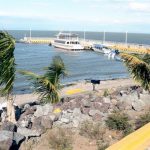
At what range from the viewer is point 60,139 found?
21.6 meters

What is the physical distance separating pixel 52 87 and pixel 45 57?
95.3 m

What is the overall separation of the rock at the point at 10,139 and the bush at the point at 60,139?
164 cm

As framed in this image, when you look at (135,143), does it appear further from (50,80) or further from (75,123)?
(75,123)

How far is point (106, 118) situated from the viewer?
25.3 metres

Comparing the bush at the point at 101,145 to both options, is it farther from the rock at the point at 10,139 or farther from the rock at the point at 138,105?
the rock at the point at 138,105

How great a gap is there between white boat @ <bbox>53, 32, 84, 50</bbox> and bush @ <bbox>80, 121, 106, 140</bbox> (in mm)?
110383

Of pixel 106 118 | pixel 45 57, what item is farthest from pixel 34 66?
pixel 106 118

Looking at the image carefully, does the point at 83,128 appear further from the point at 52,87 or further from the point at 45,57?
the point at 45,57

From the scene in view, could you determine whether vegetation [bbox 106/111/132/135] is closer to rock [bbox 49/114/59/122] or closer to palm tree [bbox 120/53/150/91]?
palm tree [bbox 120/53/150/91]

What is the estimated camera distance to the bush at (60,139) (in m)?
21.1

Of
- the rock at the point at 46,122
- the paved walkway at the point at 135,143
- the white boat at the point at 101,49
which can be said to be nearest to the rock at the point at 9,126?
the rock at the point at 46,122

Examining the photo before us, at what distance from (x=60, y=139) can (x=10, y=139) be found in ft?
8.68

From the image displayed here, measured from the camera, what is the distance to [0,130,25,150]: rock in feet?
66.0

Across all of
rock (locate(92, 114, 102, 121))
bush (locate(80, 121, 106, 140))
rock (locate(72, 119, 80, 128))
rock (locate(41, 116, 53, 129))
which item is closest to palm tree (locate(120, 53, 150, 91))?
bush (locate(80, 121, 106, 140))
